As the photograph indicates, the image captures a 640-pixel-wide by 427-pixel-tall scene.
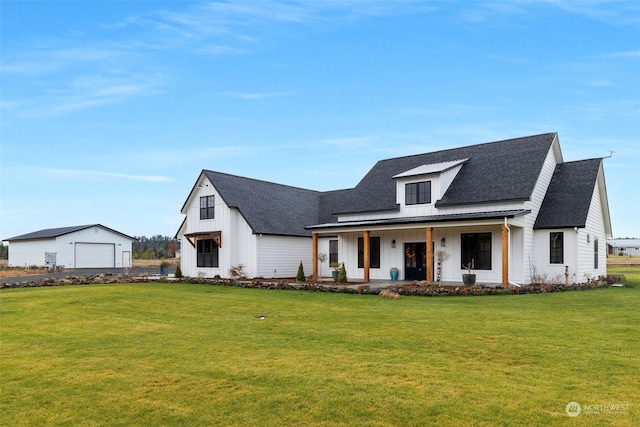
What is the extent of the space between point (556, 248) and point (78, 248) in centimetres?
4244

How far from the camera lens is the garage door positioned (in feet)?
156

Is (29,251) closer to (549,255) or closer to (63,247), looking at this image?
(63,247)

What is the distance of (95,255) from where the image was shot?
48.5 m

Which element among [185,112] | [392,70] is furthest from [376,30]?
[185,112]

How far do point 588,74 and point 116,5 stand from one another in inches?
655

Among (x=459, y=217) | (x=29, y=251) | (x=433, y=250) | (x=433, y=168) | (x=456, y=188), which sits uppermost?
(x=433, y=168)

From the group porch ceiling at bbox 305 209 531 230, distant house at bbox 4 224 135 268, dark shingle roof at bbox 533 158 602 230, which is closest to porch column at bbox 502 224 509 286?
porch ceiling at bbox 305 209 531 230

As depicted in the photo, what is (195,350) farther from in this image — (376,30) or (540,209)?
(540,209)

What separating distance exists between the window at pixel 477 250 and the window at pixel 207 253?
575 inches

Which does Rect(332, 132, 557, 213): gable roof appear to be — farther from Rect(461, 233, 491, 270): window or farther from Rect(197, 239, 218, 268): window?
Rect(197, 239, 218, 268): window

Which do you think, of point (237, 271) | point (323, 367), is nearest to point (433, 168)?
point (237, 271)

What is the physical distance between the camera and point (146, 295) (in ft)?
59.8

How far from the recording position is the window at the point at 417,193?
24875 mm

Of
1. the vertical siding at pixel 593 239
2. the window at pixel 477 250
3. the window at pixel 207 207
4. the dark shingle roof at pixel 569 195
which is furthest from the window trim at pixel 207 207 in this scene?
the vertical siding at pixel 593 239
